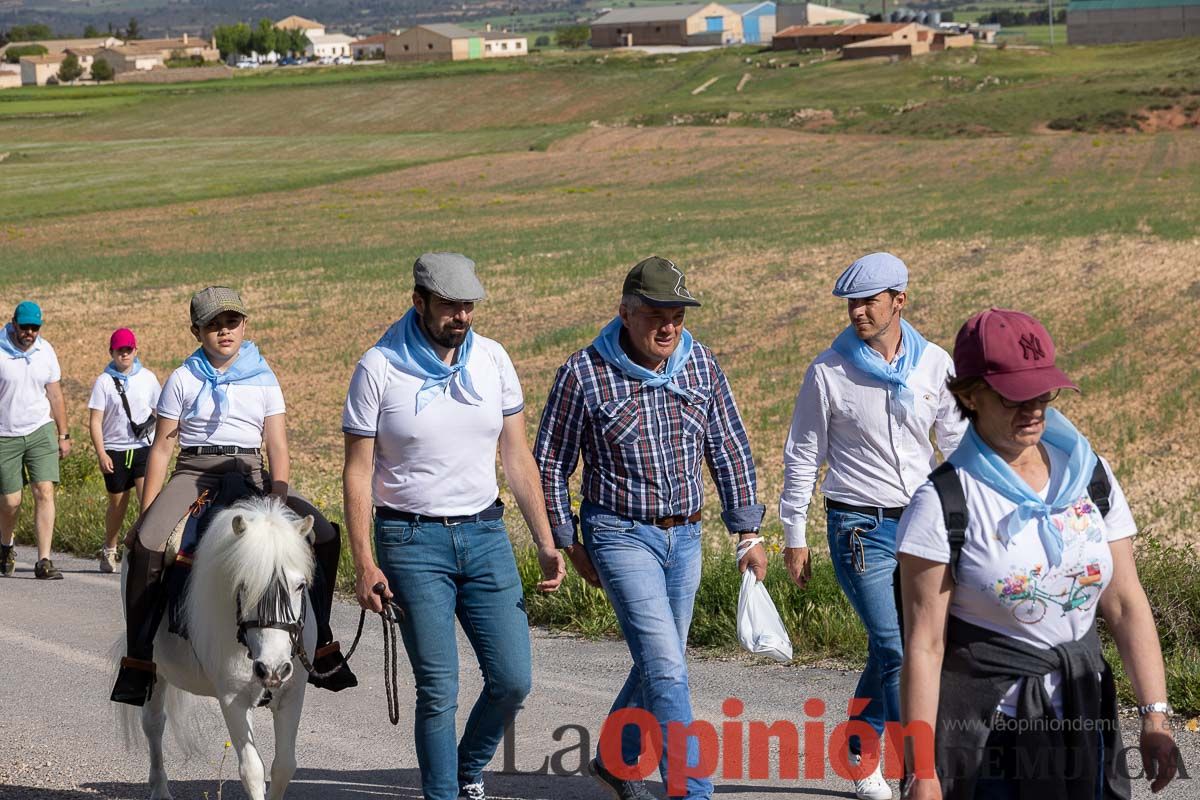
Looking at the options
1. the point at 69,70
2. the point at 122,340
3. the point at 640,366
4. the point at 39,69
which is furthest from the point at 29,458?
the point at 39,69

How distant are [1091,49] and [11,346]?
106 m

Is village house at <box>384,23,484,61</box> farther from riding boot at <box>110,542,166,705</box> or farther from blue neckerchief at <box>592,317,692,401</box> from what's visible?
blue neckerchief at <box>592,317,692,401</box>

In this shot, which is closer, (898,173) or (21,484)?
(21,484)

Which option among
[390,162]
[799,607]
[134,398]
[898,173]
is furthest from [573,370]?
[390,162]

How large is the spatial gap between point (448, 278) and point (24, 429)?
683cm

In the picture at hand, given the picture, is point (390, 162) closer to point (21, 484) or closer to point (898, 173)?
point (898, 173)

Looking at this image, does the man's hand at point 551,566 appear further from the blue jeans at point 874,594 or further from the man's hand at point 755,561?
the blue jeans at point 874,594

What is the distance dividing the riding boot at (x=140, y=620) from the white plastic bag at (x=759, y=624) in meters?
2.35

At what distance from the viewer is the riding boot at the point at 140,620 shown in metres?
6.23

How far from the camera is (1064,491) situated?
3785 mm

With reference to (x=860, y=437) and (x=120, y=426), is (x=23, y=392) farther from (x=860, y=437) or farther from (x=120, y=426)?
(x=860, y=437)

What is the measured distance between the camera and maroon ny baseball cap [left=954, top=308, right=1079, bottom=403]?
147 inches

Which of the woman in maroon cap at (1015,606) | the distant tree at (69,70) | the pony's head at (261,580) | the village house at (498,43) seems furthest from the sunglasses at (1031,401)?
the distant tree at (69,70)

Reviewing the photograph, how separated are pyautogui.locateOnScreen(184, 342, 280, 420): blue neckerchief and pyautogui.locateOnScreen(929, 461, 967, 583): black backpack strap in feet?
12.3
